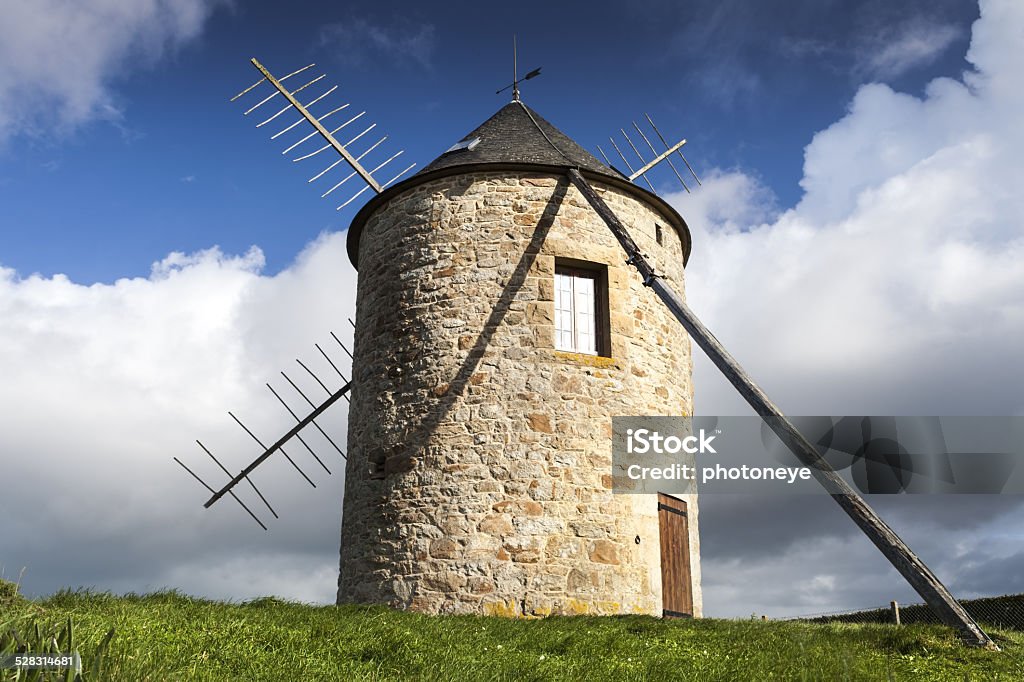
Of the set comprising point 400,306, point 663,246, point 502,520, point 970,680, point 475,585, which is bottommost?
point 970,680

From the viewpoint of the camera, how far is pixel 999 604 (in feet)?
45.1

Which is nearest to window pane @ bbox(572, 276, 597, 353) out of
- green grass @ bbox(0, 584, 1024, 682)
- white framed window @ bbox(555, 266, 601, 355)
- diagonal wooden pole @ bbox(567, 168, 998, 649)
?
white framed window @ bbox(555, 266, 601, 355)

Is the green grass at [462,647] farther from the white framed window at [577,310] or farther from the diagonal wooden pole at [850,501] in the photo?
the white framed window at [577,310]

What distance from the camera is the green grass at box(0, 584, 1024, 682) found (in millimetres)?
5621

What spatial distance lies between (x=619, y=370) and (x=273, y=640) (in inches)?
241

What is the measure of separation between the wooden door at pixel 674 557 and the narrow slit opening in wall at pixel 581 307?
7.24ft

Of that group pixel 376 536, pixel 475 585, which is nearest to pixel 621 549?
pixel 475 585

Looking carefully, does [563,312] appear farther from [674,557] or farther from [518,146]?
[674,557]

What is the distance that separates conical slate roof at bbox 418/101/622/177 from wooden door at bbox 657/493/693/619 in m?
4.75

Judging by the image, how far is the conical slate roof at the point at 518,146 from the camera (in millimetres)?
11914

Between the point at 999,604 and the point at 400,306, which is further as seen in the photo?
the point at 999,604

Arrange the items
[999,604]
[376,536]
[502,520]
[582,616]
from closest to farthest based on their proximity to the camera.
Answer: [582,616]
[502,520]
[376,536]
[999,604]

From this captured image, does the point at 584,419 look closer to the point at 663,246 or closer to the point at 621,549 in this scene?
the point at 621,549

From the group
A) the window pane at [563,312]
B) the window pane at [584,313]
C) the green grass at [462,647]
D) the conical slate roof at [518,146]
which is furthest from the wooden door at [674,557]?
the conical slate roof at [518,146]
